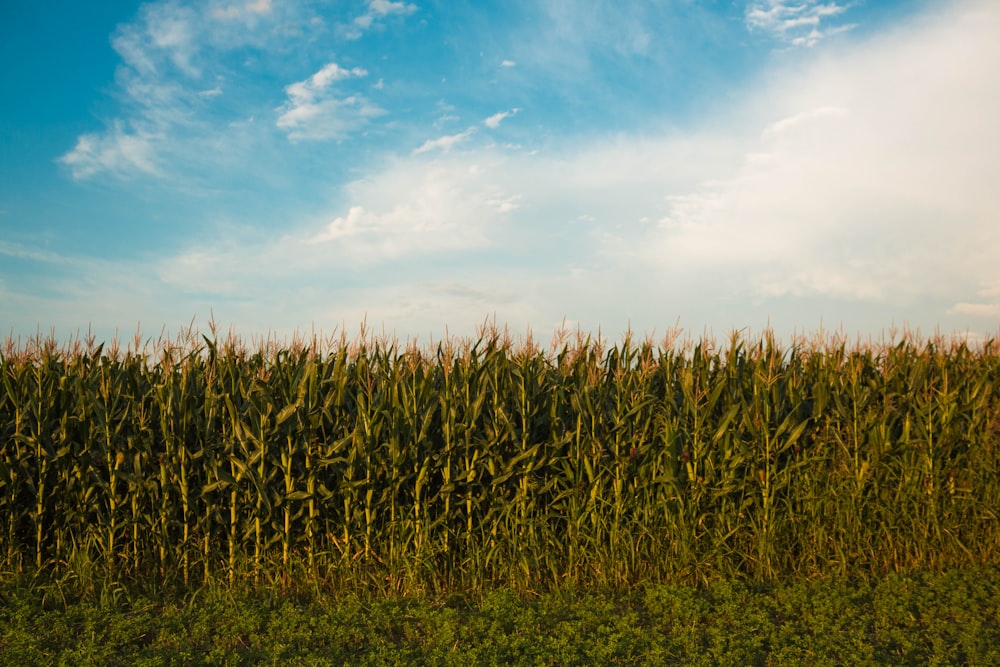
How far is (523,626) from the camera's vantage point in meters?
5.83

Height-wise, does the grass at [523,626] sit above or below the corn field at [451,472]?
below

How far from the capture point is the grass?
5.48 metres

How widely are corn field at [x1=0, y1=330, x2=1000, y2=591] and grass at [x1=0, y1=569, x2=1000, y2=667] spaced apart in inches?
14.1

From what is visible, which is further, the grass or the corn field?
the corn field

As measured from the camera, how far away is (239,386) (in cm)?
723

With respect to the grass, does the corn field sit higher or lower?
higher

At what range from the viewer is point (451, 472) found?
685 centimetres

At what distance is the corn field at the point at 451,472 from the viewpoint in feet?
22.2

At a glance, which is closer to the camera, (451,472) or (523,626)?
(523,626)

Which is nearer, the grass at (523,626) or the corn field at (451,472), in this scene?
the grass at (523,626)

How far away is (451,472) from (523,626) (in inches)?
Result: 63.7

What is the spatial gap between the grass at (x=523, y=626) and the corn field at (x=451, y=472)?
14.1 inches

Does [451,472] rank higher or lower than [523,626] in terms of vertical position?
higher

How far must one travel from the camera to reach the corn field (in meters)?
6.77
